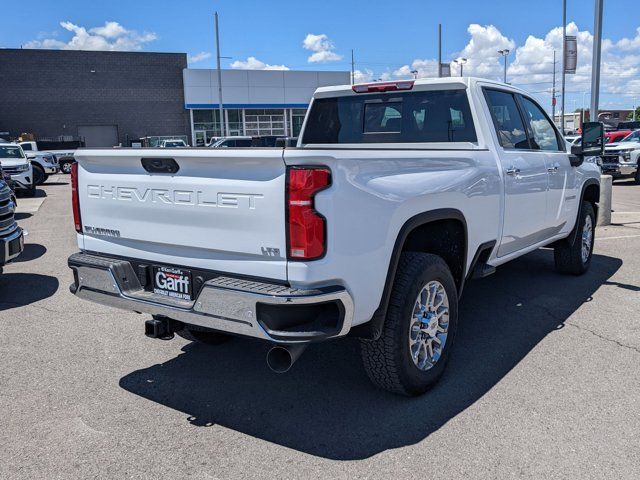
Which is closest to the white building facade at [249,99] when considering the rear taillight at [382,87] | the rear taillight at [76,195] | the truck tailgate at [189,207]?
the rear taillight at [382,87]

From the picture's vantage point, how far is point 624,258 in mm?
7879

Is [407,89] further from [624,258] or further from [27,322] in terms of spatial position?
[624,258]

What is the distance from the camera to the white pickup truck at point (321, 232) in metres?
2.95

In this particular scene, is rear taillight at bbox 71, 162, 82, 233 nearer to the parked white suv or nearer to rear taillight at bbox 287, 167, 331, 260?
rear taillight at bbox 287, 167, 331, 260

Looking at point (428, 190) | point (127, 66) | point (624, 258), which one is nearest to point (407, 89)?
point (428, 190)

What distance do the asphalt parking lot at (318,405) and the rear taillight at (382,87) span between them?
2.16 metres

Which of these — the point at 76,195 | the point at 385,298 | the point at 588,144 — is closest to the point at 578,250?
the point at 588,144

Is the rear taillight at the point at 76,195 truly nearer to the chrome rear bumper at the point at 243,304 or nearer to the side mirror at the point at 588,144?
the chrome rear bumper at the point at 243,304

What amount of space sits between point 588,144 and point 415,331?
3669mm

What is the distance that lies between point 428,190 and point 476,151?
0.90 m

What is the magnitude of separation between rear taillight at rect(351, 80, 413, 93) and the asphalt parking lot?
216 centimetres

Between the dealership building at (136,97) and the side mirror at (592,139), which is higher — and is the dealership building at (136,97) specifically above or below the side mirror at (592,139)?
above

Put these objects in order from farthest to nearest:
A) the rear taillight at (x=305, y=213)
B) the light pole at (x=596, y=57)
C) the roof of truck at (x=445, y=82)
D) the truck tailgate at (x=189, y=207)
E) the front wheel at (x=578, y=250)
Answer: the light pole at (x=596, y=57), the front wheel at (x=578, y=250), the roof of truck at (x=445, y=82), the truck tailgate at (x=189, y=207), the rear taillight at (x=305, y=213)

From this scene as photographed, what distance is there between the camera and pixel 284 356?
3123mm
